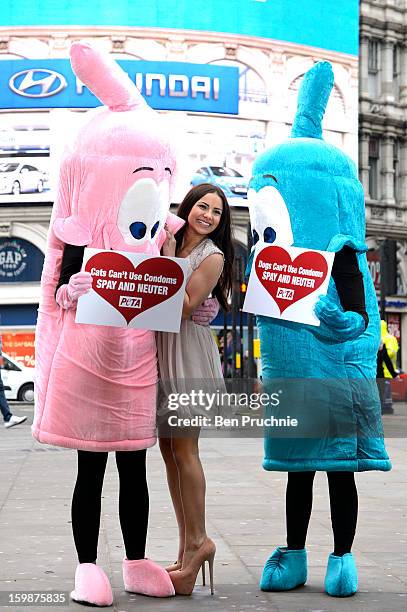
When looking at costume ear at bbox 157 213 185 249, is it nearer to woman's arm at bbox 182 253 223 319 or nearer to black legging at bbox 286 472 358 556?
woman's arm at bbox 182 253 223 319

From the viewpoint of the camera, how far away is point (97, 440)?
5.18 m

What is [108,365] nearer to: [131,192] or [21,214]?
[131,192]

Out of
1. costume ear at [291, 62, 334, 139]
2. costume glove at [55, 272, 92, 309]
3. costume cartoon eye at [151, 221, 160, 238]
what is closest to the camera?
costume glove at [55, 272, 92, 309]

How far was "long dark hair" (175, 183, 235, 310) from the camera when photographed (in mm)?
5438

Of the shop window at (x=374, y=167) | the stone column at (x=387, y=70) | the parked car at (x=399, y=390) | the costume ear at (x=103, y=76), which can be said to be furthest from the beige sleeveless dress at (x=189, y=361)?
the stone column at (x=387, y=70)

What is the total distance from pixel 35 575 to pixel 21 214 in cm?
3491

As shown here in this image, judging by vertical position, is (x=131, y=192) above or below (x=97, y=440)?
above

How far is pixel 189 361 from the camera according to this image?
527cm

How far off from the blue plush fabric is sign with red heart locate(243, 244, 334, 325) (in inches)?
1.9

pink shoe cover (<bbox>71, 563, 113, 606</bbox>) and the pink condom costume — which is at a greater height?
the pink condom costume

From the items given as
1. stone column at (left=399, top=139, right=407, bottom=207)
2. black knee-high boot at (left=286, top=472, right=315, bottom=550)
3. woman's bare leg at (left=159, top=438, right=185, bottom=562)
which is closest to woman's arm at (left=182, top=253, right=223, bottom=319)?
woman's bare leg at (left=159, top=438, right=185, bottom=562)

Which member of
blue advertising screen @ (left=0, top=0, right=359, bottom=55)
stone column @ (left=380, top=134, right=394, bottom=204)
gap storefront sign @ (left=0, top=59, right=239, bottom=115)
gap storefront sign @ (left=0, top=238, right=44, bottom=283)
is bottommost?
gap storefront sign @ (left=0, top=238, right=44, bottom=283)

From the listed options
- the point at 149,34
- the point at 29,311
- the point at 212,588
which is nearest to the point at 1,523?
the point at 212,588

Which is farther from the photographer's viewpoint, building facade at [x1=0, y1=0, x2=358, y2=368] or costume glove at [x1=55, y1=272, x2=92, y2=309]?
building facade at [x1=0, y1=0, x2=358, y2=368]
